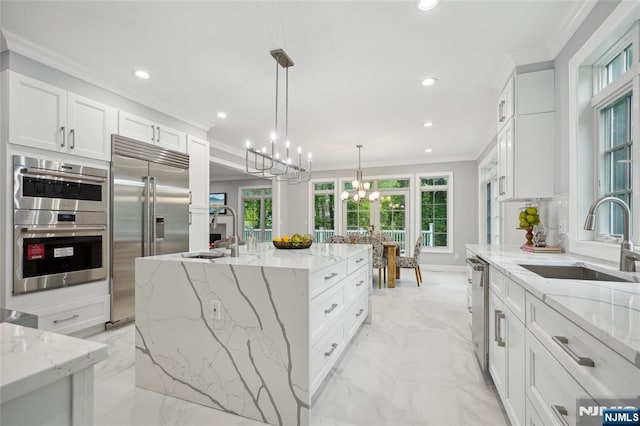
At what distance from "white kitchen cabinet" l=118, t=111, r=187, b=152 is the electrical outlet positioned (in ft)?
8.23

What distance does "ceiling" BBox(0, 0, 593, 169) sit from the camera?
2.14 meters

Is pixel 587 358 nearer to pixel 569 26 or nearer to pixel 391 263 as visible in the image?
pixel 569 26

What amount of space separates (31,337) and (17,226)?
99.9 inches

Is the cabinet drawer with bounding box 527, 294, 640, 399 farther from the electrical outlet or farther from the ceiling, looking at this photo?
the ceiling

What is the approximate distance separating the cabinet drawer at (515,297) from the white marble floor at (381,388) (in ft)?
2.44

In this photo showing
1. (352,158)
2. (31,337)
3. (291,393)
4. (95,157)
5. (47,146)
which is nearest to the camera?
(31,337)

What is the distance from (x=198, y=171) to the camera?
427 centimetres

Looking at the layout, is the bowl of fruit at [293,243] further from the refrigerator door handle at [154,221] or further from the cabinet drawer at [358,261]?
the refrigerator door handle at [154,221]

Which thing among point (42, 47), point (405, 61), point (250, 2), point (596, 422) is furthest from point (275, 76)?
point (596, 422)

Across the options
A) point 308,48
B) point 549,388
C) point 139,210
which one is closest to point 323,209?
point 139,210

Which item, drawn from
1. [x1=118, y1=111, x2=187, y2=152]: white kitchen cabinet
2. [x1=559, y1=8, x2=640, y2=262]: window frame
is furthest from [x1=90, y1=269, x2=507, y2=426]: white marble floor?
[x1=118, y1=111, x2=187, y2=152]: white kitchen cabinet

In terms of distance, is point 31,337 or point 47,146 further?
point 47,146

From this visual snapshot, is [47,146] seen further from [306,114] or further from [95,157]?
[306,114]

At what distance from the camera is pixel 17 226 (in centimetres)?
244
